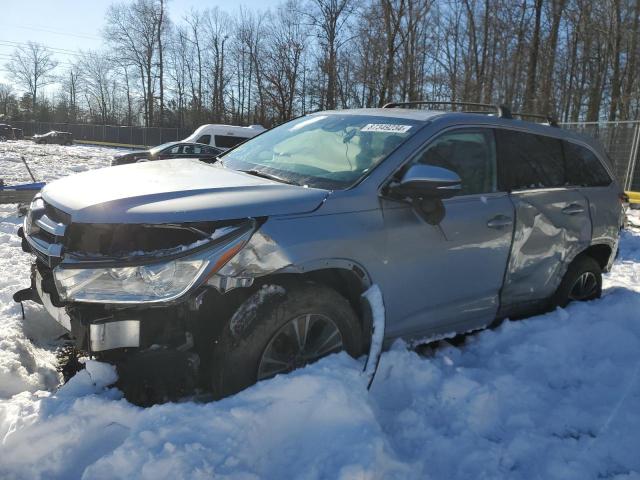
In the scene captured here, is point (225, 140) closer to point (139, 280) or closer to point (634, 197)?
point (634, 197)

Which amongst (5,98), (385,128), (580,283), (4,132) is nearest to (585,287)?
(580,283)

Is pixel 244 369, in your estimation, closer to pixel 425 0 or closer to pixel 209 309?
pixel 209 309

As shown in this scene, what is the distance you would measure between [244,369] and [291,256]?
586mm

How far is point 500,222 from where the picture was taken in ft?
11.6

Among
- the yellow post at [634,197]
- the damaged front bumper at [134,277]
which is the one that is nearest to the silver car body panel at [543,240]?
the damaged front bumper at [134,277]

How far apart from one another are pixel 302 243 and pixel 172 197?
669 mm

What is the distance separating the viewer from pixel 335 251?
2729 mm

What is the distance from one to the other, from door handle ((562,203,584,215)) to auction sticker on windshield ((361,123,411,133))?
1.61 metres

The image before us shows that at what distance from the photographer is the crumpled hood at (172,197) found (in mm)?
2383

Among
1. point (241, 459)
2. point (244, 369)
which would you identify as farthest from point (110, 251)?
point (241, 459)

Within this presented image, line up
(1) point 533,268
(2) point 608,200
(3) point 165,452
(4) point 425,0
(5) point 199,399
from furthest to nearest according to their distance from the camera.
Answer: (4) point 425,0
(2) point 608,200
(1) point 533,268
(5) point 199,399
(3) point 165,452

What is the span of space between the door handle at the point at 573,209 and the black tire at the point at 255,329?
242cm

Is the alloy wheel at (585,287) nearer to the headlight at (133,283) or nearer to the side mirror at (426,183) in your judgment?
the side mirror at (426,183)

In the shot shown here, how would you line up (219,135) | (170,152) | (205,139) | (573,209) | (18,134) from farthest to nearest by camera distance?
(18,134) → (219,135) → (205,139) → (170,152) → (573,209)
